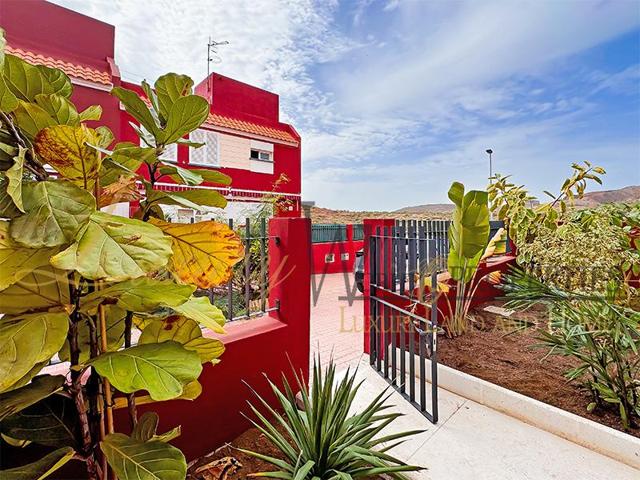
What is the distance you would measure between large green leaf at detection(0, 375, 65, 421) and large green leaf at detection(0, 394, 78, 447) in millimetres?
184

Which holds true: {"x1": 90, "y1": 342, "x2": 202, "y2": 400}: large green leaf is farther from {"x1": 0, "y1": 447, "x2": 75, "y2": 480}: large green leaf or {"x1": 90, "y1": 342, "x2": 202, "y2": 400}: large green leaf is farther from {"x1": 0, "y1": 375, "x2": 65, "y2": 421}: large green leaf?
{"x1": 0, "y1": 447, "x2": 75, "y2": 480}: large green leaf

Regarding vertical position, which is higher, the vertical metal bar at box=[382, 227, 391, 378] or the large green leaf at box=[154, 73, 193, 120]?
the large green leaf at box=[154, 73, 193, 120]

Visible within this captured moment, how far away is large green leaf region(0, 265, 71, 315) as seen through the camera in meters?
1.13

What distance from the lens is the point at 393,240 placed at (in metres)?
3.65

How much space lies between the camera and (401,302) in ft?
13.7

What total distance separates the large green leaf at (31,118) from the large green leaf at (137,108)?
245 millimetres

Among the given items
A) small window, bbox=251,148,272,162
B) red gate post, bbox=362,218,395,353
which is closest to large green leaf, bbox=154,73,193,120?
red gate post, bbox=362,218,395,353

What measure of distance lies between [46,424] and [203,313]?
767 mm

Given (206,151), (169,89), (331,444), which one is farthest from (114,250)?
(206,151)

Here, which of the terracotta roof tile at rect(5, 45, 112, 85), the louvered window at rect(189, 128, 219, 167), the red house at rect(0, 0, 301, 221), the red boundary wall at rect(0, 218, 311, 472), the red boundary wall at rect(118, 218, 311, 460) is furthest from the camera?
the louvered window at rect(189, 128, 219, 167)

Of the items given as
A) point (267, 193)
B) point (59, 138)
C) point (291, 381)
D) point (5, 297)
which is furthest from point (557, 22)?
point (267, 193)

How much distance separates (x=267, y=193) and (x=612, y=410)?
13427 millimetres

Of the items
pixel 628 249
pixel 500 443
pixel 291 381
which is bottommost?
pixel 500 443

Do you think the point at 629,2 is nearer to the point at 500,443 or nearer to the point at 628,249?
the point at 628,249
